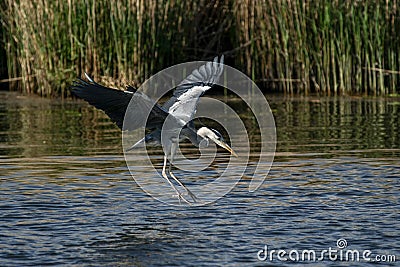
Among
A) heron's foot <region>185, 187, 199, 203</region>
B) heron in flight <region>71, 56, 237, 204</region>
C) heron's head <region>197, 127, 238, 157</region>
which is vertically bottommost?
heron's foot <region>185, 187, 199, 203</region>

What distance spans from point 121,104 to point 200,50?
822 cm

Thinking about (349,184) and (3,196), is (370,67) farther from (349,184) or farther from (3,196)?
(3,196)

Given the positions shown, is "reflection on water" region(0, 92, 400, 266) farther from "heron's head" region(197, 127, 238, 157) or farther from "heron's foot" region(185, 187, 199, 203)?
Result: "heron's head" region(197, 127, 238, 157)

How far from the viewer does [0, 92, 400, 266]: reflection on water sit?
16.5ft

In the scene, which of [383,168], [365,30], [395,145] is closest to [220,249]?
[383,168]

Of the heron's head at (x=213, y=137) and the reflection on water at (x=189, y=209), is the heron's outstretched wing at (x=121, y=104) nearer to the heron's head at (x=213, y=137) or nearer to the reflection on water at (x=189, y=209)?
the heron's head at (x=213, y=137)

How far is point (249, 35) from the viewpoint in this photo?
47.3 ft

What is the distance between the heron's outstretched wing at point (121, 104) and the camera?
20.1 feet
